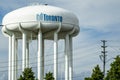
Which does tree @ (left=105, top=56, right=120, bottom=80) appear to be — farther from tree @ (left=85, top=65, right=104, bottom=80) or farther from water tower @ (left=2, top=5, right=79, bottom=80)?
water tower @ (left=2, top=5, right=79, bottom=80)

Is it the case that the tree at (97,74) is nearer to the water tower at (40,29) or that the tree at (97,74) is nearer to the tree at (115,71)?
the tree at (115,71)

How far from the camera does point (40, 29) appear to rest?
7019 cm

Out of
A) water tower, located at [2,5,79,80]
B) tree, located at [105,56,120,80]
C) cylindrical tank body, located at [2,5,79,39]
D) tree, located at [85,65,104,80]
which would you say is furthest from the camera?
water tower, located at [2,5,79,80]

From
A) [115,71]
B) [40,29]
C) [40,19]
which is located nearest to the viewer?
[115,71]

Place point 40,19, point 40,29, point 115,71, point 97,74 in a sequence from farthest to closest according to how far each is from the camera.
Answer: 1. point 40,29
2. point 40,19
3. point 97,74
4. point 115,71

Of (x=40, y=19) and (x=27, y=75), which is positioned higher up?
(x=40, y=19)

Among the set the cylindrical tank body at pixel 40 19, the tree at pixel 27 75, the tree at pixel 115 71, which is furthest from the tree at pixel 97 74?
the cylindrical tank body at pixel 40 19

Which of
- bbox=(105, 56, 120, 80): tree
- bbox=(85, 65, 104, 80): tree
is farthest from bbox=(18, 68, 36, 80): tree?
bbox=(105, 56, 120, 80): tree

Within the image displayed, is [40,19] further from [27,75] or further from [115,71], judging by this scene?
[115,71]

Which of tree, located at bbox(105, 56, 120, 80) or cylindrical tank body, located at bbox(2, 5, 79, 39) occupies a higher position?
cylindrical tank body, located at bbox(2, 5, 79, 39)

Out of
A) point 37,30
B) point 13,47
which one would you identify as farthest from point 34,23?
point 13,47

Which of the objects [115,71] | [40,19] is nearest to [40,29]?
[40,19]

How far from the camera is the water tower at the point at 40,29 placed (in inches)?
2753

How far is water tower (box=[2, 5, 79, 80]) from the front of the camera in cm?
6994
